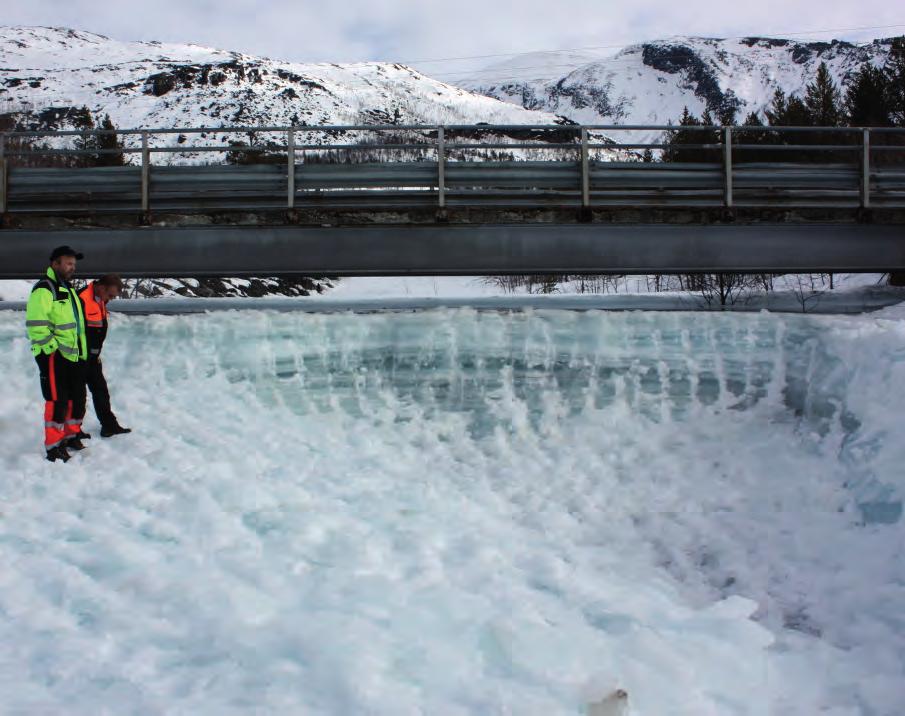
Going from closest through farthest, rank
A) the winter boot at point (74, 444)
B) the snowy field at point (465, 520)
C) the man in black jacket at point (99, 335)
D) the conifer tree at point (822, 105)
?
the snowy field at point (465, 520) < the winter boot at point (74, 444) < the man in black jacket at point (99, 335) < the conifer tree at point (822, 105)

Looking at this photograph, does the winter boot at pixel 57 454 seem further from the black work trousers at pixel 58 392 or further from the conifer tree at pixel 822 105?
the conifer tree at pixel 822 105

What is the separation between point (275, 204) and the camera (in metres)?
12.2

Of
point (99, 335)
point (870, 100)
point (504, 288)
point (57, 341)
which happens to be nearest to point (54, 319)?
point (57, 341)

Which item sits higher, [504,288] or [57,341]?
[504,288]

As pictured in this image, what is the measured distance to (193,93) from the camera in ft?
490

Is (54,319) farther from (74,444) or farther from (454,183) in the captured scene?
(454,183)

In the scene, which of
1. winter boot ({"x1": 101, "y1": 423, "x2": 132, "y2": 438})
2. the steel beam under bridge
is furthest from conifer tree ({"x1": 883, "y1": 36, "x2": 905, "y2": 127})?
winter boot ({"x1": 101, "y1": 423, "x2": 132, "y2": 438})

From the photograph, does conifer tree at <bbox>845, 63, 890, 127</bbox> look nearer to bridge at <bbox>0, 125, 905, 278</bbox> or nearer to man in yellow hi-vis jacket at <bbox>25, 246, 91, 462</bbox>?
bridge at <bbox>0, 125, 905, 278</bbox>

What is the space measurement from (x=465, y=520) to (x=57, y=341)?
12.2 ft

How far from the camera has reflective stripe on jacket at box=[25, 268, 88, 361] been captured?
6559 mm

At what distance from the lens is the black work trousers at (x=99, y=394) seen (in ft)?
23.8

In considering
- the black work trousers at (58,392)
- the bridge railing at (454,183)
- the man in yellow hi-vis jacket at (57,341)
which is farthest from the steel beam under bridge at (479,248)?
the black work trousers at (58,392)

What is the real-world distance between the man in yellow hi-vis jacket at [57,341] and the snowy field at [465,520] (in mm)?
327

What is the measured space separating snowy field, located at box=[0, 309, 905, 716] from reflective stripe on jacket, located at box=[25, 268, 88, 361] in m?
0.94
